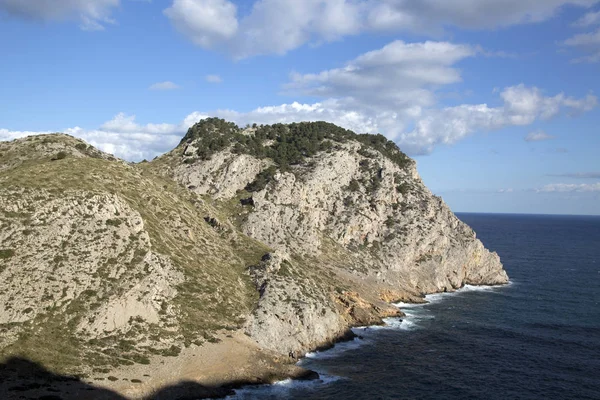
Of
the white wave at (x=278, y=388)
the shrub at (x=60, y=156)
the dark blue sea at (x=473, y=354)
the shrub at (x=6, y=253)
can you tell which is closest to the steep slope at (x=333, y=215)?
the dark blue sea at (x=473, y=354)

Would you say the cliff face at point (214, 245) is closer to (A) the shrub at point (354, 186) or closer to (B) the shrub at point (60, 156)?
(B) the shrub at point (60, 156)

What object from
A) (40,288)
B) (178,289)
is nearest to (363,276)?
(178,289)

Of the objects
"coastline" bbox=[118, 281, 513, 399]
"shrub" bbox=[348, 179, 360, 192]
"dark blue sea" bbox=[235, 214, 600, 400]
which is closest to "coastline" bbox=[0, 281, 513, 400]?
"coastline" bbox=[118, 281, 513, 399]

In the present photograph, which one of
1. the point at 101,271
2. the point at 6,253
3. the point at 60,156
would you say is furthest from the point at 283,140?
the point at 6,253

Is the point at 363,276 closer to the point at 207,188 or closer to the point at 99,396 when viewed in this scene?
the point at 207,188

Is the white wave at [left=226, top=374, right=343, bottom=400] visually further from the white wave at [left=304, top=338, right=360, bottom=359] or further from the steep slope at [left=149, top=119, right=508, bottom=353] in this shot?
the steep slope at [left=149, top=119, right=508, bottom=353]

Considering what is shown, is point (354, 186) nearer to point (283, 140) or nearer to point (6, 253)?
point (283, 140)

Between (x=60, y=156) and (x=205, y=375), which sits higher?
(x=60, y=156)
